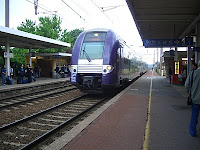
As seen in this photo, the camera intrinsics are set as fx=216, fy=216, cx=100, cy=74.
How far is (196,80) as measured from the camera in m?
4.59

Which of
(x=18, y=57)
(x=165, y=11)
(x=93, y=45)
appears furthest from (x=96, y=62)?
(x=18, y=57)

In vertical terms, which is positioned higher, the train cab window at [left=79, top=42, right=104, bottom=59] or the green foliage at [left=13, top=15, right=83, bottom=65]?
the green foliage at [left=13, top=15, right=83, bottom=65]

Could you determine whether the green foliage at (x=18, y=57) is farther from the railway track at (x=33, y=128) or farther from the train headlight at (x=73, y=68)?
the railway track at (x=33, y=128)

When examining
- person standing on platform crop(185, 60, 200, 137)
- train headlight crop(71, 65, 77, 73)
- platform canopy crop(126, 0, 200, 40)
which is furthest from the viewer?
platform canopy crop(126, 0, 200, 40)

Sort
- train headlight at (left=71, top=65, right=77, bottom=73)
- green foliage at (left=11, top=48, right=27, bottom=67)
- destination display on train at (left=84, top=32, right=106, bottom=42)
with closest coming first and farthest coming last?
train headlight at (left=71, top=65, right=77, bottom=73) < destination display on train at (left=84, top=32, right=106, bottom=42) < green foliage at (left=11, top=48, right=27, bottom=67)

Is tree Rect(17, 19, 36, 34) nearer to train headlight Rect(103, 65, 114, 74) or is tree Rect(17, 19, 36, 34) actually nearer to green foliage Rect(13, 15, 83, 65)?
green foliage Rect(13, 15, 83, 65)

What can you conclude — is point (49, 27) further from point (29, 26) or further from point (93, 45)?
point (93, 45)

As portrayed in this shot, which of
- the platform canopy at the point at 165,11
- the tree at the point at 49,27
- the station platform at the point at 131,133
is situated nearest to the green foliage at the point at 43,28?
the tree at the point at 49,27

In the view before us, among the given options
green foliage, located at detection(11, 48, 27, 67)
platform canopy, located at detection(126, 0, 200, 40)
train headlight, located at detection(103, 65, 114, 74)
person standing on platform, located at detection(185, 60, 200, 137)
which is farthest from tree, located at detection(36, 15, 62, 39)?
person standing on platform, located at detection(185, 60, 200, 137)

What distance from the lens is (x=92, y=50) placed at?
10.6 m

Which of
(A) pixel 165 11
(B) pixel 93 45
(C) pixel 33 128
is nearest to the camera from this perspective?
(C) pixel 33 128

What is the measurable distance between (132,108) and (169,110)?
126cm

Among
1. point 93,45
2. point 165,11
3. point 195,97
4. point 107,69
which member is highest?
point 165,11

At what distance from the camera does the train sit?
10.0m
